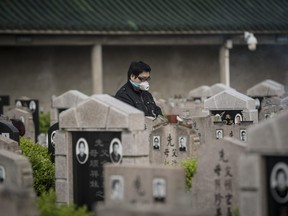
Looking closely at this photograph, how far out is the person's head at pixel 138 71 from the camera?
16.7m

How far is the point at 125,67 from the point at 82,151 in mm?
22226

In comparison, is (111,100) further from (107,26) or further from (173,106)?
(107,26)

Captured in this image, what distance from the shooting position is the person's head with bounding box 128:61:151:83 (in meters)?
16.7

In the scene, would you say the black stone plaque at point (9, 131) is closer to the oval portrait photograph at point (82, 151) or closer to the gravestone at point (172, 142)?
the gravestone at point (172, 142)

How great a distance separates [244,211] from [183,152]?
5532 millimetres

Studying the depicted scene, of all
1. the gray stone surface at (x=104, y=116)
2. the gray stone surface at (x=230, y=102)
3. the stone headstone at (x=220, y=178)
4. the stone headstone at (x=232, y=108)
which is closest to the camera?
the stone headstone at (x=220, y=178)

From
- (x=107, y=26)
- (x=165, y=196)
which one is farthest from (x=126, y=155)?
(x=107, y=26)

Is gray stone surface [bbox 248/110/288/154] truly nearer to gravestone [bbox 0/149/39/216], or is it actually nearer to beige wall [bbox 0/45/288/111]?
gravestone [bbox 0/149/39/216]

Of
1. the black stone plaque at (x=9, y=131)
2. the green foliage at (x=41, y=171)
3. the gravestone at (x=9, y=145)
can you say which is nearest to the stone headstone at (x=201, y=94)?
the green foliage at (x=41, y=171)

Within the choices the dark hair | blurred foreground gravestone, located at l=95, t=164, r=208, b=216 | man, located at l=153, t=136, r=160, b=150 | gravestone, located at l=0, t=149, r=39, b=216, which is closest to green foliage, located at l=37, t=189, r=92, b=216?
gravestone, located at l=0, t=149, r=39, b=216

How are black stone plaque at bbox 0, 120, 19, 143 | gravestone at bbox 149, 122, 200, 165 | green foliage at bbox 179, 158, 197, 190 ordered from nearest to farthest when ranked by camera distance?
1. green foliage at bbox 179, 158, 197, 190
2. black stone plaque at bbox 0, 120, 19, 143
3. gravestone at bbox 149, 122, 200, 165

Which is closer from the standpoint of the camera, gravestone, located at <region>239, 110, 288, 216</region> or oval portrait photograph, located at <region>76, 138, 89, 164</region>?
gravestone, located at <region>239, 110, 288, 216</region>

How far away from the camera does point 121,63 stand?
35.0m

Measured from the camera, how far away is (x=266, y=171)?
10.2 metres
